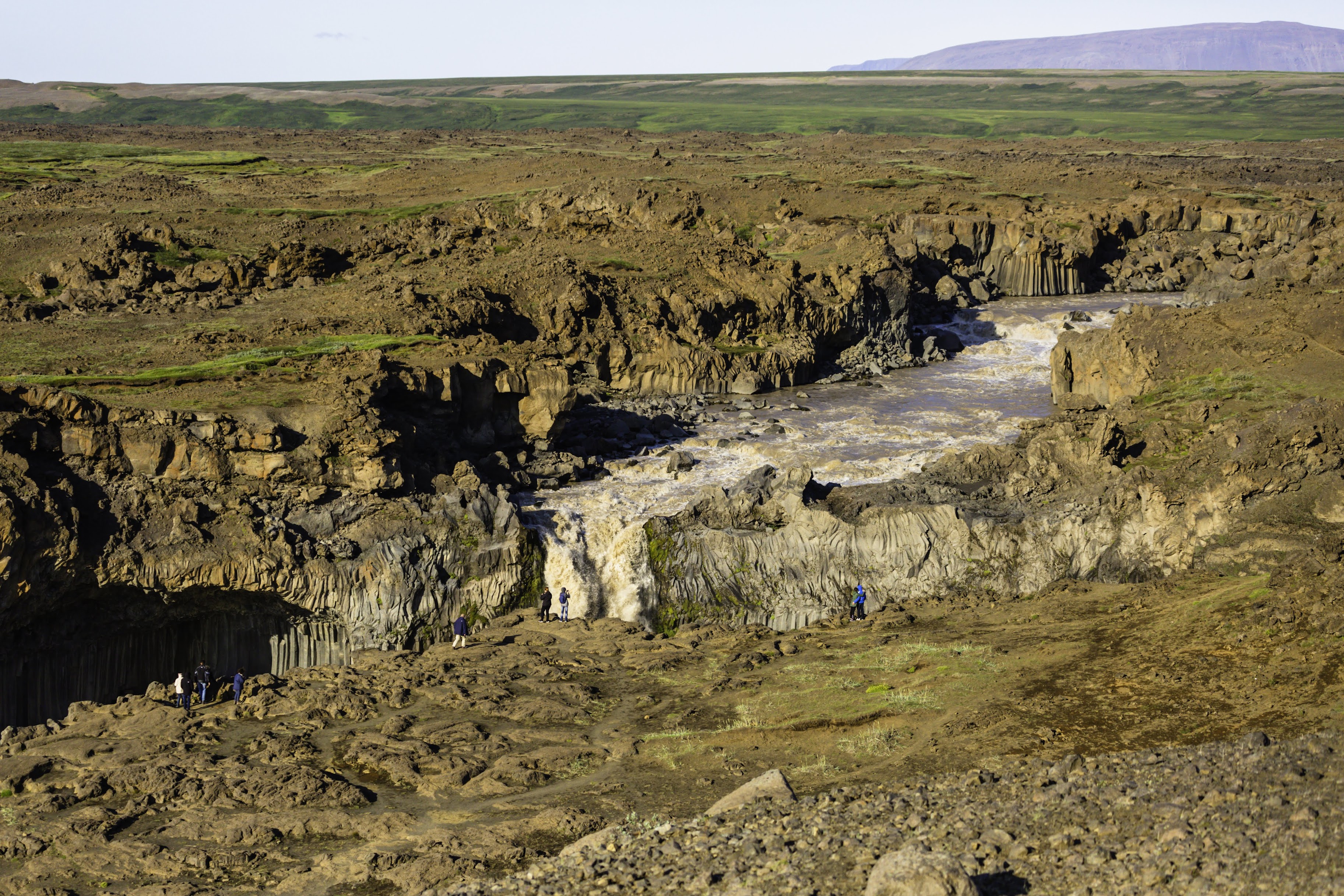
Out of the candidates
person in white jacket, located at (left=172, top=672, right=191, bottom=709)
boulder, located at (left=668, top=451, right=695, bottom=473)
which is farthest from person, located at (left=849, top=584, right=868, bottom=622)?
person in white jacket, located at (left=172, top=672, right=191, bottom=709)

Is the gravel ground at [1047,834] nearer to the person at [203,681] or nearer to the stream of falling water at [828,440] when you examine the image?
the person at [203,681]

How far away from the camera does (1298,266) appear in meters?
57.1

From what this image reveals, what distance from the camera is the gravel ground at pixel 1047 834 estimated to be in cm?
1491

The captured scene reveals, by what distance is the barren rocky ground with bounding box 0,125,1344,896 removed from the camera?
19.3m

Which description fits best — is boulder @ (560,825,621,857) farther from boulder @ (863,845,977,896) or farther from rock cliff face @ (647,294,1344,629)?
rock cliff face @ (647,294,1344,629)

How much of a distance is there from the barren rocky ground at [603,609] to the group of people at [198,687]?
0.49 metres

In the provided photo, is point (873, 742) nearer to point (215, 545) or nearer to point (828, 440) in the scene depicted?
point (215, 545)

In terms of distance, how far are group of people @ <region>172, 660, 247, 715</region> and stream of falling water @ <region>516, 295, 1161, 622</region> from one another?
31.0ft

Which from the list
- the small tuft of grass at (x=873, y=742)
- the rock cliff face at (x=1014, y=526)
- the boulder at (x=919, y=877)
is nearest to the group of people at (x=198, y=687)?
the rock cliff face at (x=1014, y=526)

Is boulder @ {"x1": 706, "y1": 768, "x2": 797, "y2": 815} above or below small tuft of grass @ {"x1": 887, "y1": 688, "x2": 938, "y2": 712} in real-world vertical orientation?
above

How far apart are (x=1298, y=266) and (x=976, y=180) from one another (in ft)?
133

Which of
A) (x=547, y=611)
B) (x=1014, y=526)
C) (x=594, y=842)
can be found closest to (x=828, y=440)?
(x=1014, y=526)

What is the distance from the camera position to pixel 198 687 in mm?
29359

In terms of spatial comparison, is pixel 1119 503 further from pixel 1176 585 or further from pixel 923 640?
pixel 923 640
